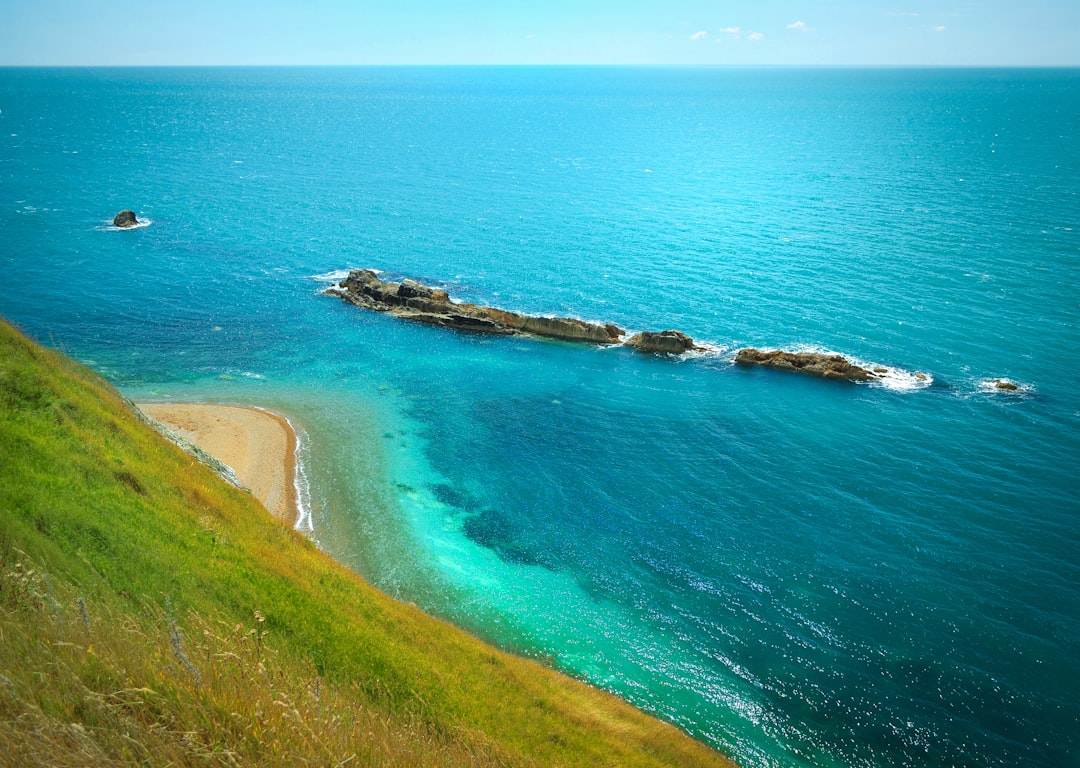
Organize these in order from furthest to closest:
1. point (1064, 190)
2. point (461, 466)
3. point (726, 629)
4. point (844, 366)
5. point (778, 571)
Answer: point (1064, 190)
point (844, 366)
point (461, 466)
point (778, 571)
point (726, 629)

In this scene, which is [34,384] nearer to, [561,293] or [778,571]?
[778,571]

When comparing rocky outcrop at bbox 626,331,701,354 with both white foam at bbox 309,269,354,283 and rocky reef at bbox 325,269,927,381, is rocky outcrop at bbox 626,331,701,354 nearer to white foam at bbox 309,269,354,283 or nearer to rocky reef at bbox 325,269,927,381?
rocky reef at bbox 325,269,927,381

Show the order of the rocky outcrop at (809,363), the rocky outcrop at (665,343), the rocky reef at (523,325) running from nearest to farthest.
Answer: the rocky outcrop at (809,363) → the rocky reef at (523,325) → the rocky outcrop at (665,343)

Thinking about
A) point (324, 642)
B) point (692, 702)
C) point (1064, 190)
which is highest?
point (1064, 190)

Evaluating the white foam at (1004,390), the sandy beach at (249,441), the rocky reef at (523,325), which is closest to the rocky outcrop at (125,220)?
the rocky reef at (523,325)

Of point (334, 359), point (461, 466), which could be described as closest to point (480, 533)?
point (461, 466)

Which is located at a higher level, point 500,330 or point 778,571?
point 500,330

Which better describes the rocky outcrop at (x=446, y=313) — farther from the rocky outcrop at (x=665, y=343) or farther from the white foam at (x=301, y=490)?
the white foam at (x=301, y=490)

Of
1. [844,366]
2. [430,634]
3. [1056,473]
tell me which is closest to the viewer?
[430,634]
